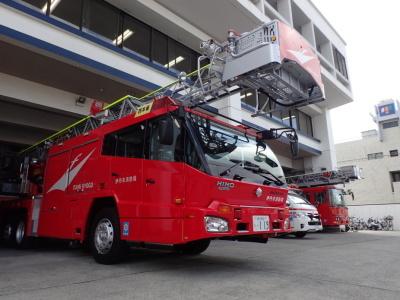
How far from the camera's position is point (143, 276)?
4.89 meters

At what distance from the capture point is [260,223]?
5.39 meters

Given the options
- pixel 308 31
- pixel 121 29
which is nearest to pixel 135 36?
pixel 121 29

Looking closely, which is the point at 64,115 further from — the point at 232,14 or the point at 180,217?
the point at 180,217

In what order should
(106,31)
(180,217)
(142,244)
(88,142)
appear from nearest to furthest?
(180,217)
(142,244)
(88,142)
(106,31)

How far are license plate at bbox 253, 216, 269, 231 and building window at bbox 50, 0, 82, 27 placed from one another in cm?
851

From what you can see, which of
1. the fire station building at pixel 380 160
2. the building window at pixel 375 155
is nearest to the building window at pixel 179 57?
the fire station building at pixel 380 160

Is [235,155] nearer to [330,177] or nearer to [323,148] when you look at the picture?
[330,177]

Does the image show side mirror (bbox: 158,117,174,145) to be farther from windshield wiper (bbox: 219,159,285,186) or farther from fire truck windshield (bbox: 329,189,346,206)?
fire truck windshield (bbox: 329,189,346,206)

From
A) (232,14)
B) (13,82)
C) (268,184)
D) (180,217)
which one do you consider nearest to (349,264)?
(268,184)

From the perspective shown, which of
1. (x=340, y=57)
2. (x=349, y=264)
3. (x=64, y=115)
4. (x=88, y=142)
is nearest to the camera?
(x=349, y=264)

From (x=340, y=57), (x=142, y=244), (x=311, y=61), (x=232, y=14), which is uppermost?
(x=340, y=57)

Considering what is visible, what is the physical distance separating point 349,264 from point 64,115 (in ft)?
33.3

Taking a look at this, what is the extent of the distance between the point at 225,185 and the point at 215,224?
610mm

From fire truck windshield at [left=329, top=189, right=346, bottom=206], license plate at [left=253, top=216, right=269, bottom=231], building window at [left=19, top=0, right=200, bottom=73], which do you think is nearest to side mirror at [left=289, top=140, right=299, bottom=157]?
license plate at [left=253, top=216, right=269, bottom=231]
